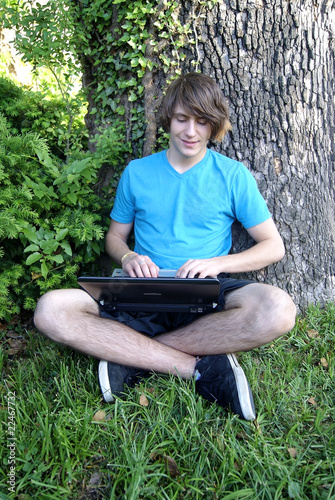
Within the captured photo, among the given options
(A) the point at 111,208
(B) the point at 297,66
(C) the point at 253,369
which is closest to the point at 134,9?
(B) the point at 297,66

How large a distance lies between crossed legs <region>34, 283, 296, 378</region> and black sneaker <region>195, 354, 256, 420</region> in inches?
3.0

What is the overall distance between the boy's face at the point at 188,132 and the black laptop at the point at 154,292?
842mm

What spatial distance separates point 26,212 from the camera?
2705mm

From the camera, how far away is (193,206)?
2812mm

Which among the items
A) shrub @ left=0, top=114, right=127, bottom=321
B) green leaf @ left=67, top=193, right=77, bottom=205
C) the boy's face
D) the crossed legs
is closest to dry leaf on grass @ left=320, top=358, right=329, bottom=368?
the crossed legs

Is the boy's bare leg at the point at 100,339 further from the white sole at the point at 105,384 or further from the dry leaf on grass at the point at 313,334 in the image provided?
the dry leaf on grass at the point at 313,334

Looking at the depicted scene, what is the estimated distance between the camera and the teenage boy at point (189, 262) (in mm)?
2350

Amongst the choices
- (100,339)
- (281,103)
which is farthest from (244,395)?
(281,103)

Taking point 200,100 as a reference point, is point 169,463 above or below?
below

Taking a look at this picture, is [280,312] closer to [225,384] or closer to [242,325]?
[242,325]

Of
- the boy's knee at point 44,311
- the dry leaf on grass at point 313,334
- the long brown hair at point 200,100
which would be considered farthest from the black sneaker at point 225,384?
the long brown hair at point 200,100

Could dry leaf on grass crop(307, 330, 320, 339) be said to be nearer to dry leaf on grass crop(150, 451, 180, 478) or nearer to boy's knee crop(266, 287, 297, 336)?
boy's knee crop(266, 287, 297, 336)

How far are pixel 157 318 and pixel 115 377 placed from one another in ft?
1.60

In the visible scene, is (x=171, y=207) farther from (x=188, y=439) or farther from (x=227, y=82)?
(x=188, y=439)
